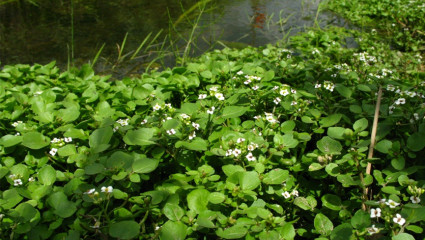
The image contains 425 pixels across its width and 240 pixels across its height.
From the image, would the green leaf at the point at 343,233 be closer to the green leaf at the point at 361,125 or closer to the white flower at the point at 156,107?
the green leaf at the point at 361,125

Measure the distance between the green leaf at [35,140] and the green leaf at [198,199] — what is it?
784 millimetres

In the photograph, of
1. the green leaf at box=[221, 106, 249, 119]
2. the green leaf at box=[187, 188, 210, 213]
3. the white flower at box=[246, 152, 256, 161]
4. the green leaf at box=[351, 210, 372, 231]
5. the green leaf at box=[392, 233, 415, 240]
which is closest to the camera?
the green leaf at box=[392, 233, 415, 240]

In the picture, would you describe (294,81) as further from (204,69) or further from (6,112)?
(6,112)

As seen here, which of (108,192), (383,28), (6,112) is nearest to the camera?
(108,192)

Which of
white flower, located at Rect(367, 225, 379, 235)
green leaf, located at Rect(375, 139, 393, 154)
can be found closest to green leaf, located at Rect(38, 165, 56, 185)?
white flower, located at Rect(367, 225, 379, 235)

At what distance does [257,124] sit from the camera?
1.86 metres

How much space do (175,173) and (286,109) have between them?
2.11ft

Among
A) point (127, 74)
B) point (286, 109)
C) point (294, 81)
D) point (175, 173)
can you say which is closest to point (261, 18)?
point (127, 74)

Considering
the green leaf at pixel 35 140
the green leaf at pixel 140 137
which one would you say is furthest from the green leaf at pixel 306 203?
the green leaf at pixel 35 140

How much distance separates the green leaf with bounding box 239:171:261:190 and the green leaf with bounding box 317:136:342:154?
1.03ft

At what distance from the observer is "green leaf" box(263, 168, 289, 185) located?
5.12ft

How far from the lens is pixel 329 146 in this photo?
63.4 inches

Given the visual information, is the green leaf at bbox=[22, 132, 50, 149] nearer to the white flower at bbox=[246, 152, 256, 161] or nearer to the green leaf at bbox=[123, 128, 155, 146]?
the green leaf at bbox=[123, 128, 155, 146]

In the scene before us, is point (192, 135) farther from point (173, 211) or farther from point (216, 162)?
point (173, 211)
